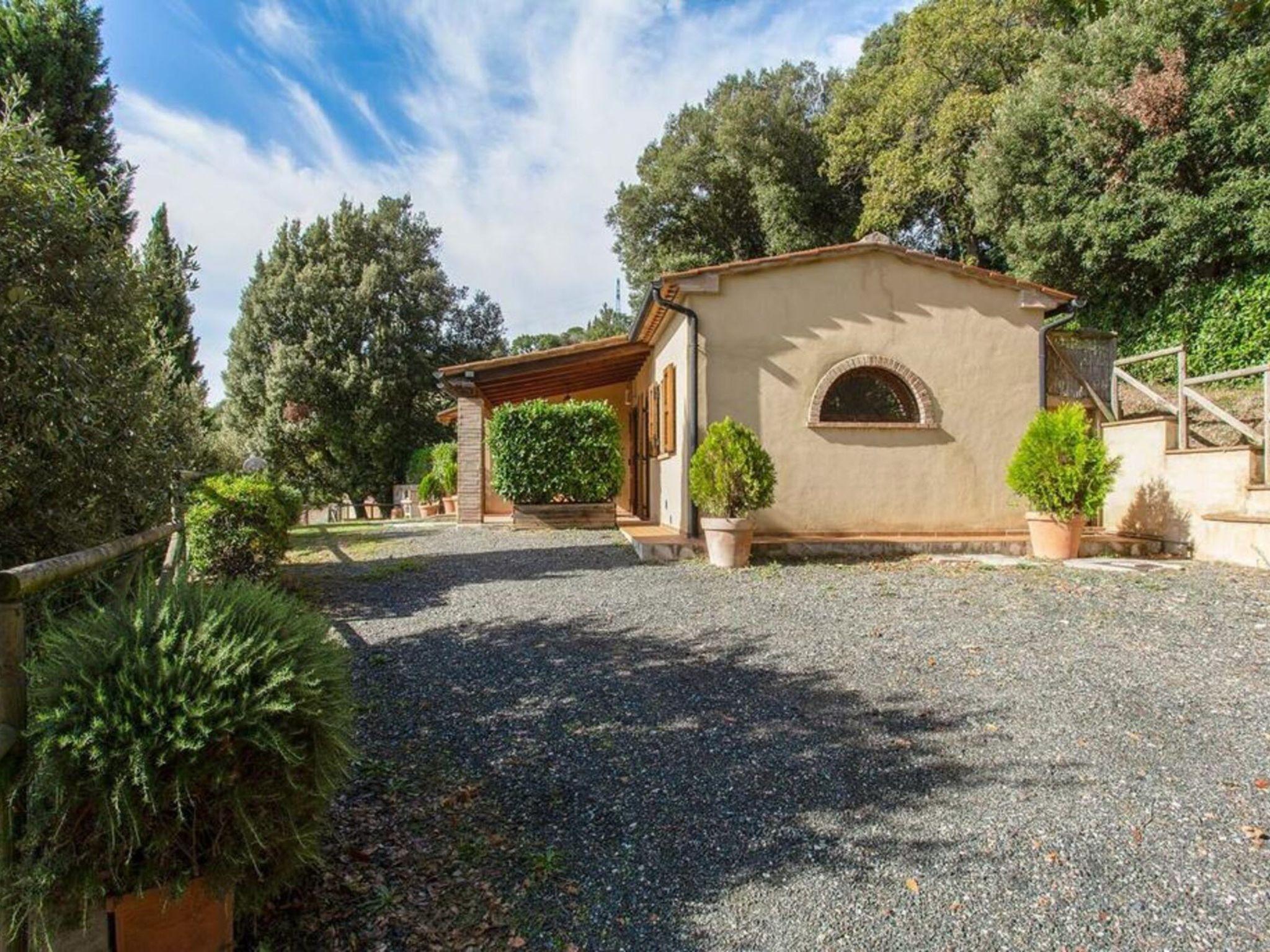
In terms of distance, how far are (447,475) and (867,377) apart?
12054 millimetres

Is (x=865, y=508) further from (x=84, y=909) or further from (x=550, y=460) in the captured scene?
(x=84, y=909)

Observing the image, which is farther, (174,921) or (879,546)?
(879,546)

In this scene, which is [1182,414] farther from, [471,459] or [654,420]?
[471,459]

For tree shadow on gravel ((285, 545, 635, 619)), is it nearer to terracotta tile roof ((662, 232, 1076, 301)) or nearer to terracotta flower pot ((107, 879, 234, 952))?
terracotta tile roof ((662, 232, 1076, 301))

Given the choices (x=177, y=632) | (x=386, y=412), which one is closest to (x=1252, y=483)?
(x=177, y=632)

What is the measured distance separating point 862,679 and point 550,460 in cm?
817


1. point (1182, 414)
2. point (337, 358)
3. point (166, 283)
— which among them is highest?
point (337, 358)

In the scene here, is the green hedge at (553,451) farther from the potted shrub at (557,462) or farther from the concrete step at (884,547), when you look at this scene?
the concrete step at (884,547)

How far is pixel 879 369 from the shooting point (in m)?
9.12

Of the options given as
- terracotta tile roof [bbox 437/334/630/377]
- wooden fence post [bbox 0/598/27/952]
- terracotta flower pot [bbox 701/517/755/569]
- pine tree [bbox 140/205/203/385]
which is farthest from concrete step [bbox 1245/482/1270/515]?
wooden fence post [bbox 0/598/27/952]

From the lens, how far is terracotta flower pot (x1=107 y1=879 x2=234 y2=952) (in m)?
1.77

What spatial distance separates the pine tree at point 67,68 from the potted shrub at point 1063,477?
13386mm

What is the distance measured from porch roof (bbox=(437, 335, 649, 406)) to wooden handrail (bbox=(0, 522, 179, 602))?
8.61 meters

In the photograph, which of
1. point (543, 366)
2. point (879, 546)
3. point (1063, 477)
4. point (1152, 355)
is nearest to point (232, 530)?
point (543, 366)
